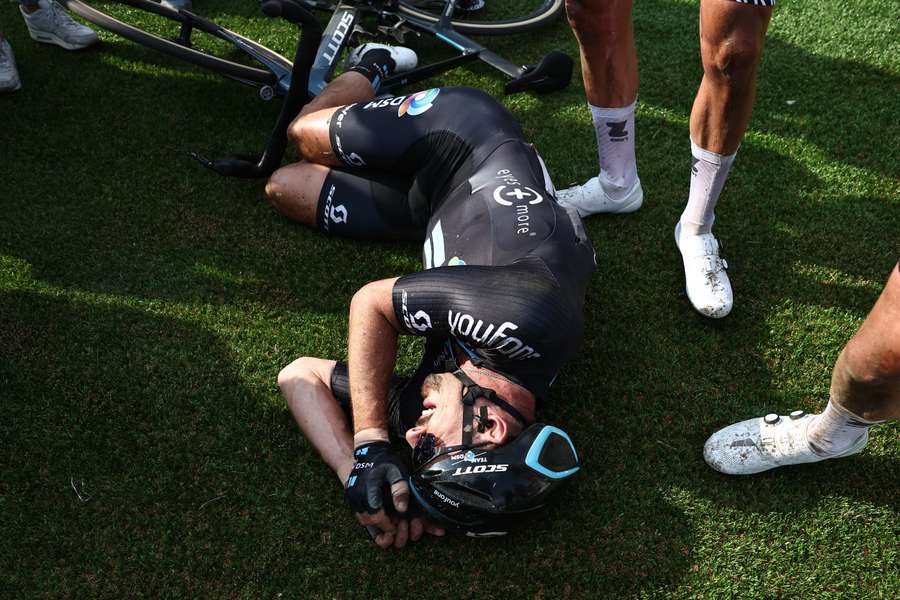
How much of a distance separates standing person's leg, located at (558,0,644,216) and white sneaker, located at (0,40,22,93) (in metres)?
3.13

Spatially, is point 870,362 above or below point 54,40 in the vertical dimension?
above

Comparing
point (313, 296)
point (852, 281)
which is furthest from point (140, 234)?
point (852, 281)

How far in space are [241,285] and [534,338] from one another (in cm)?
151

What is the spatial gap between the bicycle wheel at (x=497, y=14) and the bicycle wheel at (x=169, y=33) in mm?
1104

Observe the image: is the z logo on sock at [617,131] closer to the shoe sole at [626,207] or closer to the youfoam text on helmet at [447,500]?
the shoe sole at [626,207]

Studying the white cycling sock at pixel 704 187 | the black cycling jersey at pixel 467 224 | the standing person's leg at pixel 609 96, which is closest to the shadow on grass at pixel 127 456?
the black cycling jersey at pixel 467 224

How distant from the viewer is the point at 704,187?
3.29 m

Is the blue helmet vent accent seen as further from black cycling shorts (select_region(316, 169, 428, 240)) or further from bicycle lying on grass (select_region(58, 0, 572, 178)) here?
bicycle lying on grass (select_region(58, 0, 572, 178))

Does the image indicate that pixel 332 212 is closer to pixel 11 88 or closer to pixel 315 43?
pixel 315 43

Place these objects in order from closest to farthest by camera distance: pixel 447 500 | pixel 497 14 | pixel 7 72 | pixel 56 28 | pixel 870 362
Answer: pixel 870 362
pixel 447 500
pixel 7 72
pixel 56 28
pixel 497 14

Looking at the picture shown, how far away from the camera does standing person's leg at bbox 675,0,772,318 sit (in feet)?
9.00

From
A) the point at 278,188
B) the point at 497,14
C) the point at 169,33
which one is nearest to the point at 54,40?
the point at 169,33

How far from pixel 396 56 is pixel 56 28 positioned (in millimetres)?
2097

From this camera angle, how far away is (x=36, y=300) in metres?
3.26
